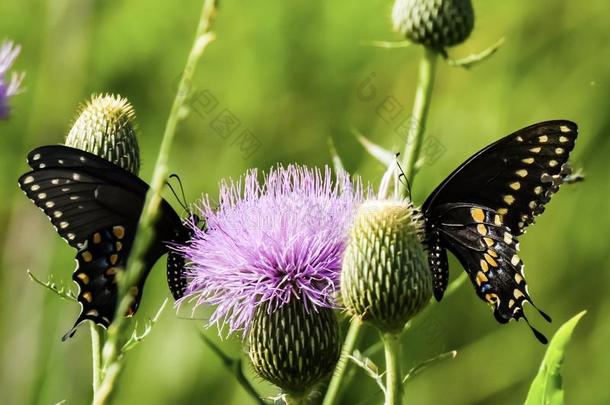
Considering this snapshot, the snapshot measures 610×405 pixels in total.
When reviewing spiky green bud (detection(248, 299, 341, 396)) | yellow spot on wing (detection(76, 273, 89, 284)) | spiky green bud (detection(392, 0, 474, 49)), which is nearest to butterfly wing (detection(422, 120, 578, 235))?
spiky green bud (detection(248, 299, 341, 396))

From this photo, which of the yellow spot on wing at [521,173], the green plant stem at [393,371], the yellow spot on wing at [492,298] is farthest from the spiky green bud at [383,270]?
the yellow spot on wing at [521,173]

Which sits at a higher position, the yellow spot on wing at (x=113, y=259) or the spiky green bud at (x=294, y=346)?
the yellow spot on wing at (x=113, y=259)

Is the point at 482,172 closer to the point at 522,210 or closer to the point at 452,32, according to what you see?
the point at 522,210

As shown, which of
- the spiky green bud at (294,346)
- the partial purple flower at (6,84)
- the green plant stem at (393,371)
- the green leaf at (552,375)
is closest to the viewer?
the partial purple flower at (6,84)

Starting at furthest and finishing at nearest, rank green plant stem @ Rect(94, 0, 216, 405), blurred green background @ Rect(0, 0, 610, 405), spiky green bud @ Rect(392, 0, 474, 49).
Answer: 1. blurred green background @ Rect(0, 0, 610, 405)
2. spiky green bud @ Rect(392, 0, 474, 49)
3. green plant stem @ Rect(94, 0, 216, 405)

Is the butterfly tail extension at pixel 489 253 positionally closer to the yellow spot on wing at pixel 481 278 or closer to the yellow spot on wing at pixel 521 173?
the yellow spot on wing at pixel 481 278

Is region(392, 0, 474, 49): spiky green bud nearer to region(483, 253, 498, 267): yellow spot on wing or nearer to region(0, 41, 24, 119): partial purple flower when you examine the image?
region(483, 253, 498, 267): yellow spot on wing
